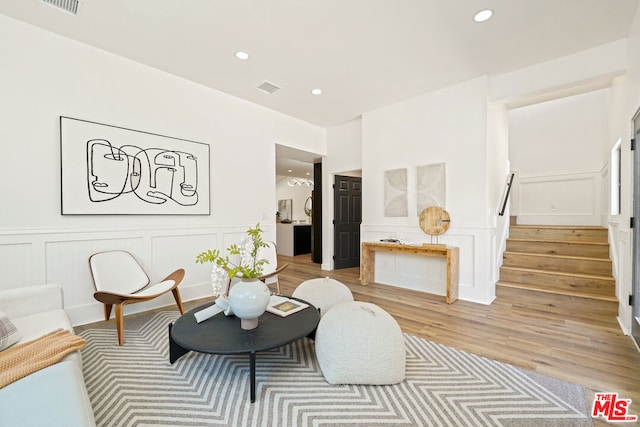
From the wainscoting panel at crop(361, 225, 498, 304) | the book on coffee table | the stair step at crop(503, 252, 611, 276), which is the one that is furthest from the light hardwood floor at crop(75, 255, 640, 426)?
the book on coffee table

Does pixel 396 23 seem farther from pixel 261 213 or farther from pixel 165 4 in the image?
pixel 261 213

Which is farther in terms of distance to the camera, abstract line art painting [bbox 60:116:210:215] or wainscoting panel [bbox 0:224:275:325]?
abstract line art painting [bbox 60:116:210:215]

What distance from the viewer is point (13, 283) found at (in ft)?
8.11

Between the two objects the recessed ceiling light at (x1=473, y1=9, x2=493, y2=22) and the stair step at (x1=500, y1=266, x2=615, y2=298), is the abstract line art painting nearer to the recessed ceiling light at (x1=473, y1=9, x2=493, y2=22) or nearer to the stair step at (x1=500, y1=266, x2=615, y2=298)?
the recessed ceiling light at (x1=473, y1=9, x2=493, y2=22)

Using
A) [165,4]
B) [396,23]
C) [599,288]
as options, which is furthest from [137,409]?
[599,288]

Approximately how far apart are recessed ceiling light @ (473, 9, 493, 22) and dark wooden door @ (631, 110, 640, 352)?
1.49 meters

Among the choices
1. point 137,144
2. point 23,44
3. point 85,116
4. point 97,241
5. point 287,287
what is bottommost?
point 287,287

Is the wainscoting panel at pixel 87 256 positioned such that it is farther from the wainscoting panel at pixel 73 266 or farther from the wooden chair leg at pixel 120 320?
the wooden chair leg at pixel 120 320

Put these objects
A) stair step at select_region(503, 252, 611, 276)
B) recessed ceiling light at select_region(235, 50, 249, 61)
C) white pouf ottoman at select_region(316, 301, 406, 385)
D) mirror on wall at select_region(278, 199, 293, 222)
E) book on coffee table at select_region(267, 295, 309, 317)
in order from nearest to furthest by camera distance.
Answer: white pouf ottoman at select_region(316, 301, 406, 385) < book on coffee table at select_region(267, 295, 309, 317) < recessed ceiling light at select_region(235, 50, 249, 61) < stair step at select_region(503, 252, 611, 276) < mirror on wall at select_region(278, 199, 293, 222)

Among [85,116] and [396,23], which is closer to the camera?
[396,23]

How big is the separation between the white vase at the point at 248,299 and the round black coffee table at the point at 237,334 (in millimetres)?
141

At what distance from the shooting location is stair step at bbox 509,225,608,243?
12.9ft

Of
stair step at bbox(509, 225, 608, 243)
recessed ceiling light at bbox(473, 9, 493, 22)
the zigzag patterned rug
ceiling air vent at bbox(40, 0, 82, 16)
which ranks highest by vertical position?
ceiling air vent at bbox(40, 0, 82, 16)

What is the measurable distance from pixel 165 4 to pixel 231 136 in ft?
6.23
